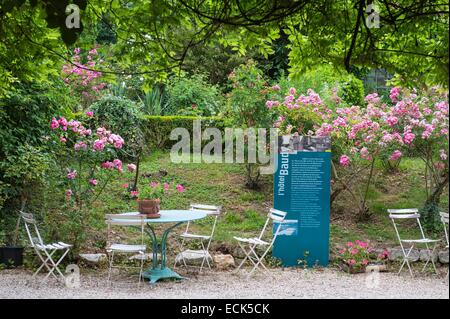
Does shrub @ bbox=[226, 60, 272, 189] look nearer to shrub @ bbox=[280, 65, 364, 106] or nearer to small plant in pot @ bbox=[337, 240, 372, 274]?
shrub @ bbox=[280, 65, 364, 106]

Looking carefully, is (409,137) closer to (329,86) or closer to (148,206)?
(329,86)

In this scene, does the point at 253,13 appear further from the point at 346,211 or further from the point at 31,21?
the point at 346,211

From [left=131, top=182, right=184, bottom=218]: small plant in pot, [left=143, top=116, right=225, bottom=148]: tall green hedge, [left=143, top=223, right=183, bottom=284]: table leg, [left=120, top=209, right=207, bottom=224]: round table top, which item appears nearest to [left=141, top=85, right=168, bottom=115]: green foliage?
[left=143, top=116, right=225, bottom=148]: tall green hedge

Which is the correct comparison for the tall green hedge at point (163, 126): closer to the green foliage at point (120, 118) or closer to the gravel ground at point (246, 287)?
the green foliage at point (120, 118)

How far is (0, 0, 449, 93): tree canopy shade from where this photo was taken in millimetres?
5090

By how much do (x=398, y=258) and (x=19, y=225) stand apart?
17.2 ft

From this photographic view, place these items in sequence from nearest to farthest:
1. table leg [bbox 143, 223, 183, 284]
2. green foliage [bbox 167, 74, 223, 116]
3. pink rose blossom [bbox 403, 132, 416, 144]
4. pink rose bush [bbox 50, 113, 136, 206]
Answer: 1. table leg [bbox 143, 223, 183, 284]
2. pink rose bush [bbox 50, 113, 136, 206]
3. pink rose blossom [bbox 403, 132, 416, 144]
4. green foliage [bbox 167, 74, 223, 116]

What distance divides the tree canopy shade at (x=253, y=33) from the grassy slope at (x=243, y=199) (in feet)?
12.8

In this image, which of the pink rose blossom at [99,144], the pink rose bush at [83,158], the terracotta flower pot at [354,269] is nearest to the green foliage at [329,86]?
the terracotta flower pot at [354,269]

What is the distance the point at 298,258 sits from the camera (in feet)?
27.6

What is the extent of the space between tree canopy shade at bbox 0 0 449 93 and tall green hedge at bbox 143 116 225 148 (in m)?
6.48

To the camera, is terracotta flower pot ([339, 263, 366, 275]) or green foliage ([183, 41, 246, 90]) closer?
terracotta flower pot ([339, 263, 366, 275])

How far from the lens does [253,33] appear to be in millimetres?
5809

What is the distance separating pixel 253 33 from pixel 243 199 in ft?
18.4
